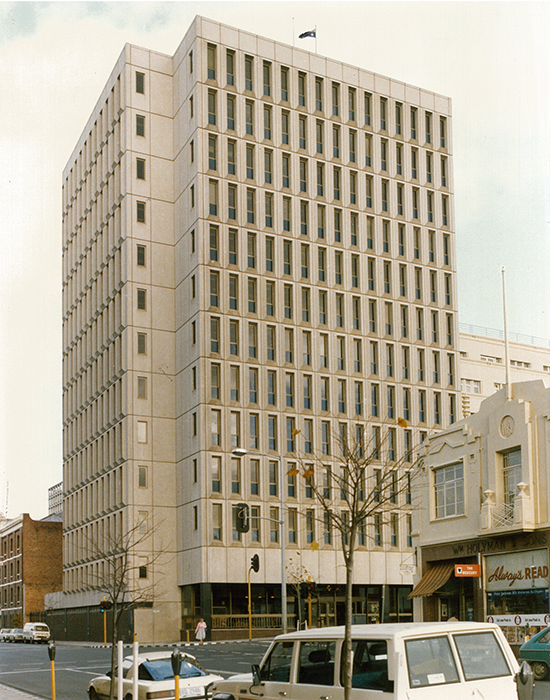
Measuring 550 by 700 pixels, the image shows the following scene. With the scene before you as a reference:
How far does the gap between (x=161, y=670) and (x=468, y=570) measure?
20378 millimetres

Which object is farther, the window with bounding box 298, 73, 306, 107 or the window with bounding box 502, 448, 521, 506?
the window with bounding box 298, 73, 306, 107

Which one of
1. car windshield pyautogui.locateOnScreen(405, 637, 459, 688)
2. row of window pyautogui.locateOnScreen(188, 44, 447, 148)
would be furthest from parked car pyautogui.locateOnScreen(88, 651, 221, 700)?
row of window pyautogui.locateOnScreen(188, 44, 447, 148)

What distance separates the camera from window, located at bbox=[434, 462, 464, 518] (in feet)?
128

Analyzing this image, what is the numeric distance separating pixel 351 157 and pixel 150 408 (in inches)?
954

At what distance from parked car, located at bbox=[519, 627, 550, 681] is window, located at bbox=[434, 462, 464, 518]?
1423 centimetres

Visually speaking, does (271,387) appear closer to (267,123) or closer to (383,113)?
(267,123)

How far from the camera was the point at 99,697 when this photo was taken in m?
21.3

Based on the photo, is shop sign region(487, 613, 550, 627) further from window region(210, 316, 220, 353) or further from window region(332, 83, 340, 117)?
window region(332, 83, 340, 117)

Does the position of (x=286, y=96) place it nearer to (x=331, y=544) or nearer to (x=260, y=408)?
(x=260, y=408)

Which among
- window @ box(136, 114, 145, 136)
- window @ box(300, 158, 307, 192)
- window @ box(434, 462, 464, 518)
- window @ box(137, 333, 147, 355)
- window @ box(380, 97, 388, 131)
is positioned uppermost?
window @ box(380, 97, 388, 131)

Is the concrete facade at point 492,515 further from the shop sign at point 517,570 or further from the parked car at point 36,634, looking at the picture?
the parked car at point 36,634

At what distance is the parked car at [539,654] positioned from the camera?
2381 centimetres

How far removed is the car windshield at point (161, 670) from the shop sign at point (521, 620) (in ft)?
59.6

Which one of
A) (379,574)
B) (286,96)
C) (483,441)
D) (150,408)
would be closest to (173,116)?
(286,96)
